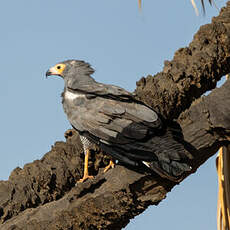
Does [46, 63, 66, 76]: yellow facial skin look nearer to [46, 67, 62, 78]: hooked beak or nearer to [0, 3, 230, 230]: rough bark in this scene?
[46, 67, 62, 78]: hooked beak

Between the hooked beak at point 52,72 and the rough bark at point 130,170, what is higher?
the hooked beak at point 52,72

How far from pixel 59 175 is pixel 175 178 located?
77.8 inches

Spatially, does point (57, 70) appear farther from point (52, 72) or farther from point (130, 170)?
point (130, 170)

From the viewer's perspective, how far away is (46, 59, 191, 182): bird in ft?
13.9

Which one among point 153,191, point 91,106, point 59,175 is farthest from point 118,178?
point 59,175

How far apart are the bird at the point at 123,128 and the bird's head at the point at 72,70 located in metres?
0.18

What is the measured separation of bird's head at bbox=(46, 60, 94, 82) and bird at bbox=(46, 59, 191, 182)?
18cm

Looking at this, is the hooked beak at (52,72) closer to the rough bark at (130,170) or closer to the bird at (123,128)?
the bird at (123,128)

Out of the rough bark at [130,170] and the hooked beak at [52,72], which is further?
the hooked beak at [52,72]

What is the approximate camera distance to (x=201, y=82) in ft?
19.1

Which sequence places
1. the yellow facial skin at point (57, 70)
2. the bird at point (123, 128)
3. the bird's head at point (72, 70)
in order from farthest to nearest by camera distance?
the yellow facial skin at point (57, 70) < the bird's head at point (72, 70) < the bird at point (123, 128)

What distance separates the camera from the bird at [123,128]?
167 inches

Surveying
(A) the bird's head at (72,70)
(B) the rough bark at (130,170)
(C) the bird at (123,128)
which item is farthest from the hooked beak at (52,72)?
(B) the rough bark at (130,170)

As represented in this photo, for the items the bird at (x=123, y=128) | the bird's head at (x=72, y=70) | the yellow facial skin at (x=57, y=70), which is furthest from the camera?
the yellow facial skin at (x=57, y=70)
